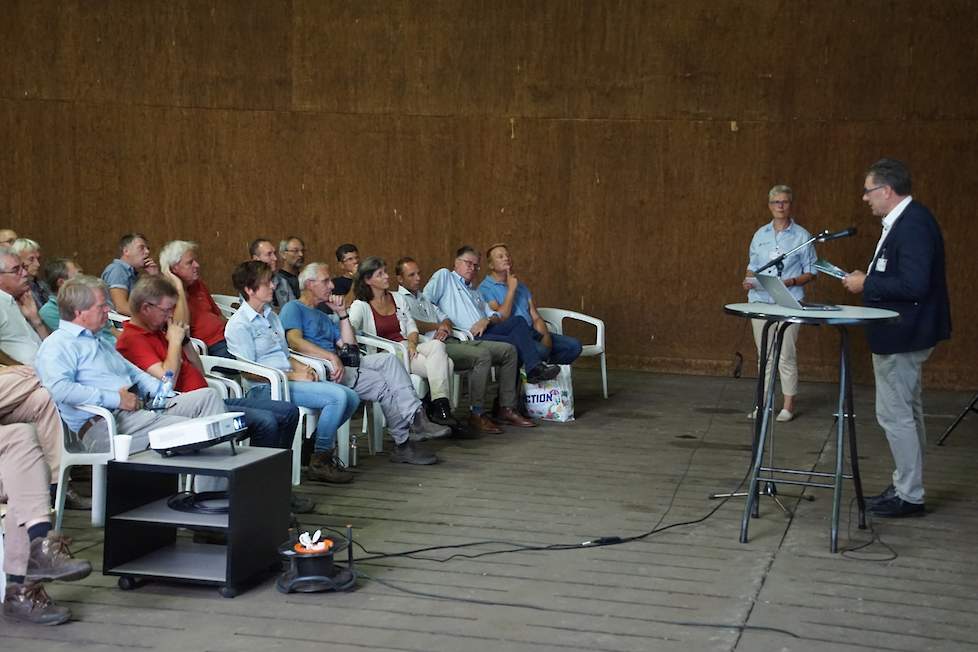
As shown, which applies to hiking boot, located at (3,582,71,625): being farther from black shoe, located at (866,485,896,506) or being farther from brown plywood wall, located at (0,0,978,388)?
brown plywood wall, located at (0,0,978,388)

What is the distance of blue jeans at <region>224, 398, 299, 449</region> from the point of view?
479 cm

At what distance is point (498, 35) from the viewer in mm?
9195

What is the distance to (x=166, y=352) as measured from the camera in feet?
16.0

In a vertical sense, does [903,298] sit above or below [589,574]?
above

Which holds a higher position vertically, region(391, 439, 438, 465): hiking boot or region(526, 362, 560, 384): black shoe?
region(526, 362, 560, 384): black shoe

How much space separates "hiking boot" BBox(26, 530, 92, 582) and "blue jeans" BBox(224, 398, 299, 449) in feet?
4.02

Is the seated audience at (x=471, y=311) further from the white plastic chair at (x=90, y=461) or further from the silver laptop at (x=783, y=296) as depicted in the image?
the white plastic chair at (x=90, y=461)

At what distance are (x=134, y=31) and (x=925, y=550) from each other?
7.80 m

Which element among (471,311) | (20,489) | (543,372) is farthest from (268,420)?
(471,311)

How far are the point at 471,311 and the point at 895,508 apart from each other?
3.22 meters

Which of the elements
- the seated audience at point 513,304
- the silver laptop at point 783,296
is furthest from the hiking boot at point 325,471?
the seated audience at point 513,304

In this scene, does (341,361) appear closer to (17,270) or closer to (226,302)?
(17,270)

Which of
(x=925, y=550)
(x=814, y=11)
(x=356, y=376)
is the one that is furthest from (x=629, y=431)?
(x=814, y=11)

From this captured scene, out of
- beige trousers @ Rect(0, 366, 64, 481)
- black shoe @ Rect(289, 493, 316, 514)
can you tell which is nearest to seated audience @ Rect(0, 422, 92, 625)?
beige trousers @ Rect(0, 366, 64, 481)
